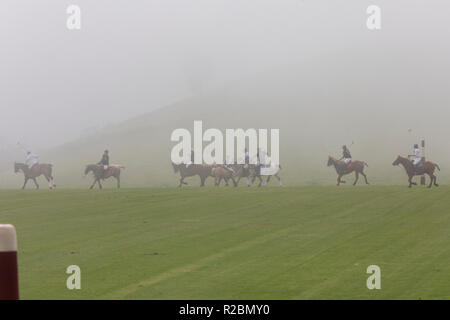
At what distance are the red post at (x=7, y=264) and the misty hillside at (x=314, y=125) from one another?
10207 cm

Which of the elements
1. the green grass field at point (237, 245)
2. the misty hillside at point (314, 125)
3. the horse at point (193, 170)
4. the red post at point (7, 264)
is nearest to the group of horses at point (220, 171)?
the horse at point (193, 170)

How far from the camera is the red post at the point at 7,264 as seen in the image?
5.22 meters

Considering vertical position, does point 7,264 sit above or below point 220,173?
above

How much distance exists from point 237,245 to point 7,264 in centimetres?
1517

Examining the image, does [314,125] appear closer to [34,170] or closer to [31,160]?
[31,160]

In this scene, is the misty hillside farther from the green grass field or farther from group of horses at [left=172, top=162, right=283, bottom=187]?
the green grass field

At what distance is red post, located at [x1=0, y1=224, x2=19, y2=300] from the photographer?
205 inches

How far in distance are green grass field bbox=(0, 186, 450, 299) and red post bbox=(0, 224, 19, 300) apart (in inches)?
320

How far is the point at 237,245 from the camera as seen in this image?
20250 millimetres

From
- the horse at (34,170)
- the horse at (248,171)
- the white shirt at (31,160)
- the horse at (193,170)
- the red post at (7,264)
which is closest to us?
the red post at (7,264)

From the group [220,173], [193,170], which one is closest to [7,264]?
[220,173]

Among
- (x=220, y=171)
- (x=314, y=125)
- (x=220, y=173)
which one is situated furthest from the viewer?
(x=314, y=125)

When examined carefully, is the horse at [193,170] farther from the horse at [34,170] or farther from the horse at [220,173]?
the horse at [34,170]
